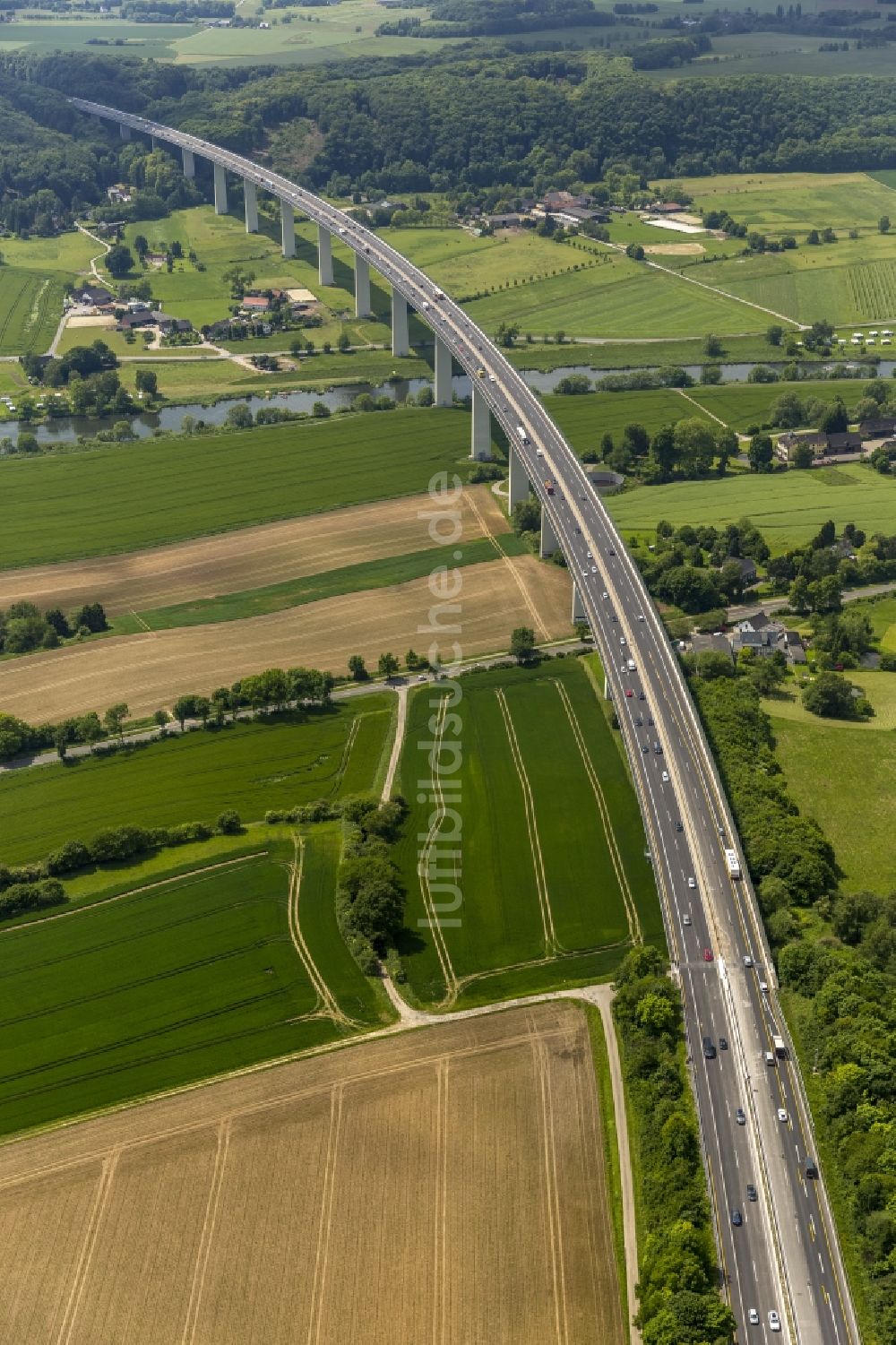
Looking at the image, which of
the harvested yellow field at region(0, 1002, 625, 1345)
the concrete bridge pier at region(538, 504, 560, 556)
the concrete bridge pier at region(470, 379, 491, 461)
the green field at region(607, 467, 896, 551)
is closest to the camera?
the harvested yellow field at region(0, 1002, 625, 1345)

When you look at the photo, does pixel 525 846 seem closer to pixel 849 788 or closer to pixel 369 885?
pixel 369 885

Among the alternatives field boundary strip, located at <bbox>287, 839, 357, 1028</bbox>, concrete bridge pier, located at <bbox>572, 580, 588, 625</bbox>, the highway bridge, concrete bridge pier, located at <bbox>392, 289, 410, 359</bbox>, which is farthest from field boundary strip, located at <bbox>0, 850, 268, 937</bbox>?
concrete bridge pier, located at <bbox>392, 289, 410, 359</bbox>

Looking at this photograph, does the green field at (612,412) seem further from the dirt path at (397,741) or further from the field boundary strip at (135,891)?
the field boundary strip at (135,891)

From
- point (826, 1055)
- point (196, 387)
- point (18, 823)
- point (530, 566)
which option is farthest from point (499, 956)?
point (196, 387)

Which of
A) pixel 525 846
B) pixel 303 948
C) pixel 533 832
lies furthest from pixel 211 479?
pixel 303 948

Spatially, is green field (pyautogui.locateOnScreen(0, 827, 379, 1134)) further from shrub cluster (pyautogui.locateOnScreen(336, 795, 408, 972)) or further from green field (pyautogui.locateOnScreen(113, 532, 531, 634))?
green field (pyautogui.locateOnScreen(113, 532, 531, 634))

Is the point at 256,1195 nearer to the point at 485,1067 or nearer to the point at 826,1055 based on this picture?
the point at 485,1067
